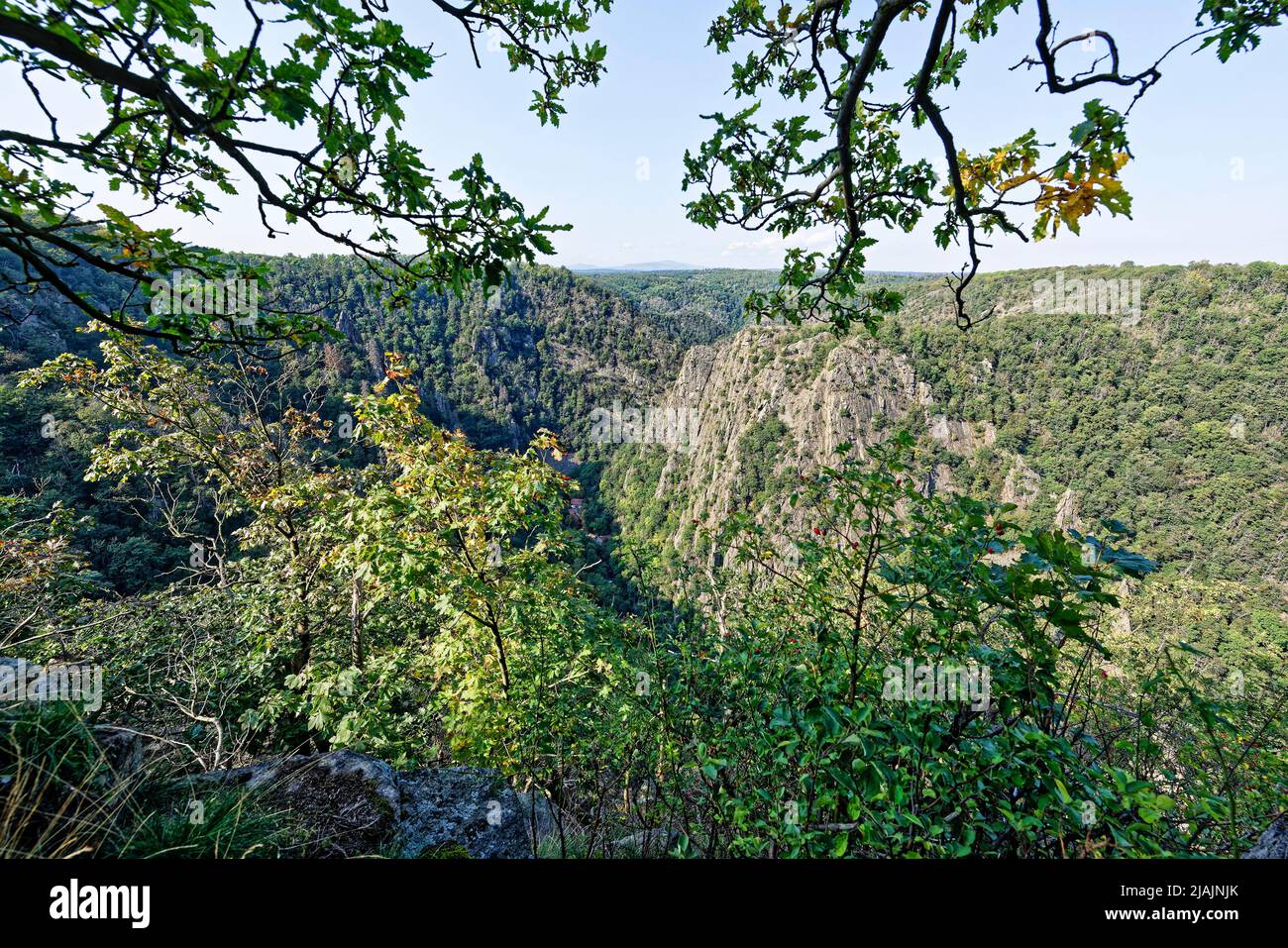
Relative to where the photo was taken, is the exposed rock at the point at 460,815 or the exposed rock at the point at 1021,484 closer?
the exposed rock at the point at 460,815

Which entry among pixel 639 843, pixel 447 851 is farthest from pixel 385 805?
pixel 639 843

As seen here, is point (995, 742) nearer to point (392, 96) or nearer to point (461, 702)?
point (392, 96)

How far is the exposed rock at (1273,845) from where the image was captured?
1850mm

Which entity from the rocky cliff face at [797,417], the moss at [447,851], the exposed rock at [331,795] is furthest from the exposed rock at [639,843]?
the rocky cliff face at [797,417]

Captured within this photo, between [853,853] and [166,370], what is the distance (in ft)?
34.7

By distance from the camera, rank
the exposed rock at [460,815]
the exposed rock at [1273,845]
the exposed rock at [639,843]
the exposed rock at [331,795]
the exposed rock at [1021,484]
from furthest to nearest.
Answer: the exposed rock at [1021,484], the exposed rock at [460,815], the exposed rock at [639,843], the exposed rock at [331,795], the exposed rock at [1273,845]

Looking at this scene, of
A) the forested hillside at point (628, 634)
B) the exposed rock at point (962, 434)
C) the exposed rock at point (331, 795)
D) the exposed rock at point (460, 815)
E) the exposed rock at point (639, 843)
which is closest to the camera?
the forested hillside at point (628, 634)

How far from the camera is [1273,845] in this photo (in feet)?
6.16

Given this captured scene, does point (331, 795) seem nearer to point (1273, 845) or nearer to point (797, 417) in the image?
point (1273, 845)

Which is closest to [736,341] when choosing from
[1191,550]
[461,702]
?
[1191,550]

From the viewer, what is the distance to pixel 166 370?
7.57 meters

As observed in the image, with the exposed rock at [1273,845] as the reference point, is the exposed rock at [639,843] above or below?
below

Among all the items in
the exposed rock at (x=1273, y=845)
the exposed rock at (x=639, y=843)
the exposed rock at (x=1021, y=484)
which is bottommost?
the exposed rock at (x=1021, y=484)

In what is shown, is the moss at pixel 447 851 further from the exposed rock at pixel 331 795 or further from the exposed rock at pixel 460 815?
the exposed rock at pixel 331 795
